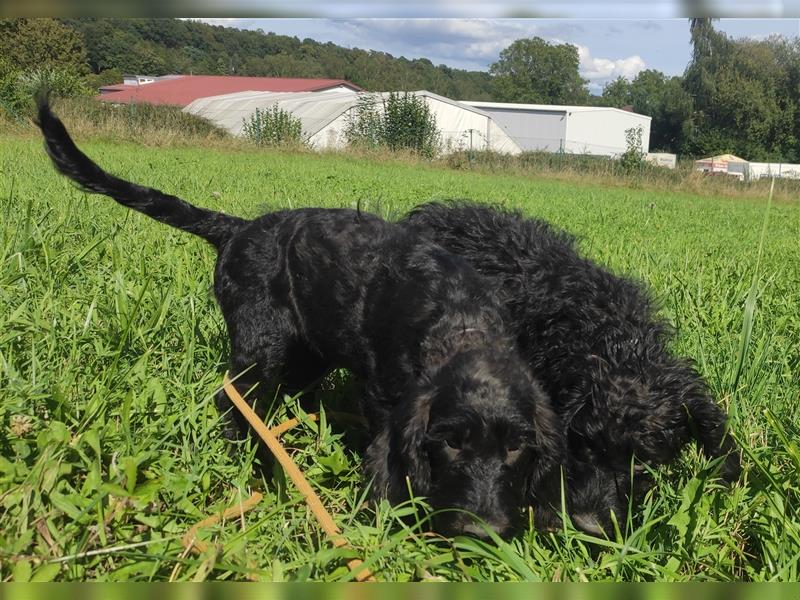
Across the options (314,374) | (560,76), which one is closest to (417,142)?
(314,374)

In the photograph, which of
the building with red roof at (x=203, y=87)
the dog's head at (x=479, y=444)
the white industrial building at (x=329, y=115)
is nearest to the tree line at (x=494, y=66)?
the building with red roof at (x=203, y=87)

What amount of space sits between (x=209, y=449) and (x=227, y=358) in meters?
0.95

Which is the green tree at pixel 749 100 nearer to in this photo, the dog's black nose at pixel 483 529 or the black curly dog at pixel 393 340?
the black curly dog at pixel 393 340

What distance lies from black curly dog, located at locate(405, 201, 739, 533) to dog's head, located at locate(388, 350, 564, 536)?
0.20 metres

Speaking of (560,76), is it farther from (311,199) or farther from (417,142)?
(311,199)

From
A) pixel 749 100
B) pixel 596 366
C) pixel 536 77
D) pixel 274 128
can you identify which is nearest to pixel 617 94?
pixel 536 77

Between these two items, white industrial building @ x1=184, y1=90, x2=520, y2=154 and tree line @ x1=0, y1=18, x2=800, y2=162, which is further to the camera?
white industrial building @ x1=184, y1=90, x2=520, y2=154

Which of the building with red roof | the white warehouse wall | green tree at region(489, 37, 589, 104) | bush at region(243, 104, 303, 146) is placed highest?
green tree at region(489, 37, 589, 104)

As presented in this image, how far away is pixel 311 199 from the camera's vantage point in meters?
9.16

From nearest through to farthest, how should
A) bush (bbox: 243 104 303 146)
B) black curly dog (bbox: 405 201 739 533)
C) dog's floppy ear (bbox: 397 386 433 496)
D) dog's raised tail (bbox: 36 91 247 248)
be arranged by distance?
dog's floppy ear (bbox: 397 386 433 496) < black curly dog (bbox: 405 201 739 533) < dog's raised tail (bbox: 36 91 247 248) < bush (bbox: 243 104 303 146)

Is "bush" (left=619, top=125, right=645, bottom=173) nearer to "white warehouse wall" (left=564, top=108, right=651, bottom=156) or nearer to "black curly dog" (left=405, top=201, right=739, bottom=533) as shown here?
"black curly dog" (left=405, top=201, right=739, bottom=533)

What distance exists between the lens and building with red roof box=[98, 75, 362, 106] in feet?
159

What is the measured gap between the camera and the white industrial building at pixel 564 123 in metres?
64.4

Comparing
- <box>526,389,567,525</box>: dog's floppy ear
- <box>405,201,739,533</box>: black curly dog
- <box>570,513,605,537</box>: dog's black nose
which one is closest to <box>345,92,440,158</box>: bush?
<box>405,201,739,533</box>: black curly dog
